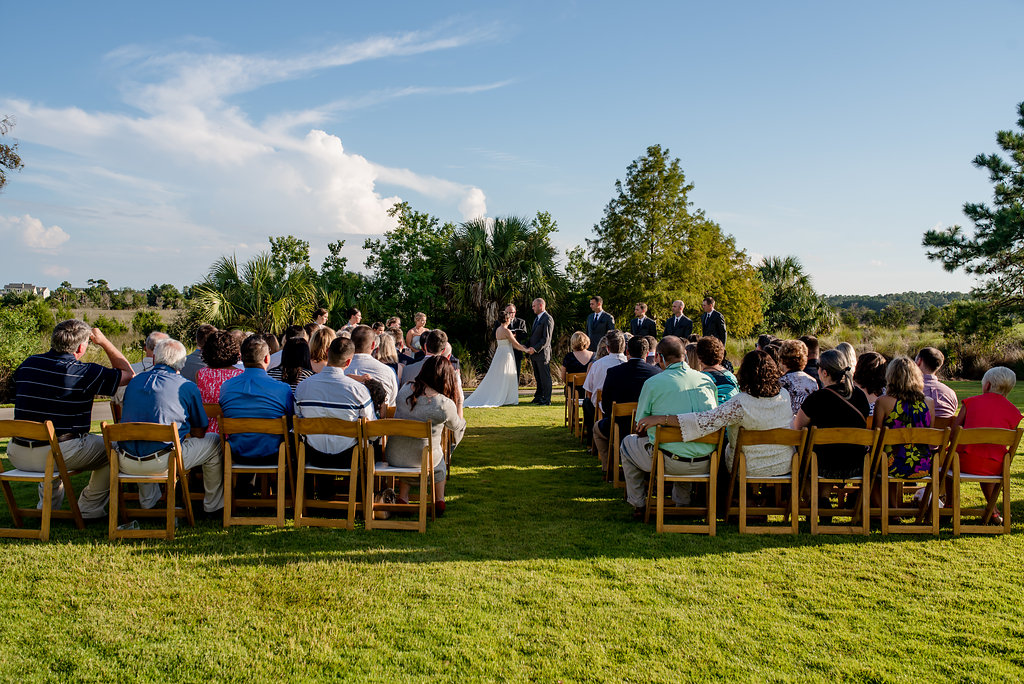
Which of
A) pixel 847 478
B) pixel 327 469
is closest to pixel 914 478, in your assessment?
pixel 847 478

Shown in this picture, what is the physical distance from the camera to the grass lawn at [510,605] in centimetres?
312

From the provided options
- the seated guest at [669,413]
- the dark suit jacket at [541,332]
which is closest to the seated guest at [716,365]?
the seated guest at [669,413]

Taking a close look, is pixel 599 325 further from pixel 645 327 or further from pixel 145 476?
pixel 145 476

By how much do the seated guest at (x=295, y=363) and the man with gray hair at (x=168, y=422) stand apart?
4.10ft

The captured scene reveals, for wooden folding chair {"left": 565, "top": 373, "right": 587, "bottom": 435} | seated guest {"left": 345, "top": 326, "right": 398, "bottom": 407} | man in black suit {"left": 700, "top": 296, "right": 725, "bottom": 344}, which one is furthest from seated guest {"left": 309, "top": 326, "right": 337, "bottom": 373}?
man in black suit {"left": 700, "top": 296, "right": 725, "bottom": 344}

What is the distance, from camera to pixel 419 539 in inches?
192

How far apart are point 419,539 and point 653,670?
220 cm

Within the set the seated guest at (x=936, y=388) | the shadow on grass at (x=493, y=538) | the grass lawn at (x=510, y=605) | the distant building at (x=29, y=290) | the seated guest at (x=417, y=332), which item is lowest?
the grass lawn at (x=510, y=605)

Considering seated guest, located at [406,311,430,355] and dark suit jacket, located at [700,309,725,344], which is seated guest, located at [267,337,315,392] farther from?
dark suit jacket, located at [700,309,725,344]

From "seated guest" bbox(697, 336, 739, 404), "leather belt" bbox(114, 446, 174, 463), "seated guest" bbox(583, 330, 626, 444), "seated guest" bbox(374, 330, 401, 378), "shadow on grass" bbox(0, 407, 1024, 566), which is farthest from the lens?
"seated guest" bbox(374, 330, 401, 378)

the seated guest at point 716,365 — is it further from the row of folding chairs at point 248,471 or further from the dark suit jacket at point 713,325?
the dark suit jacket at point 713,325

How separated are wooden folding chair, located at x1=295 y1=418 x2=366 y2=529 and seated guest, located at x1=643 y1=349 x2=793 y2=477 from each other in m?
2.23

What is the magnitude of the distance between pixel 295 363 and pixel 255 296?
12442mm

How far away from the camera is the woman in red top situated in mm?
5273
